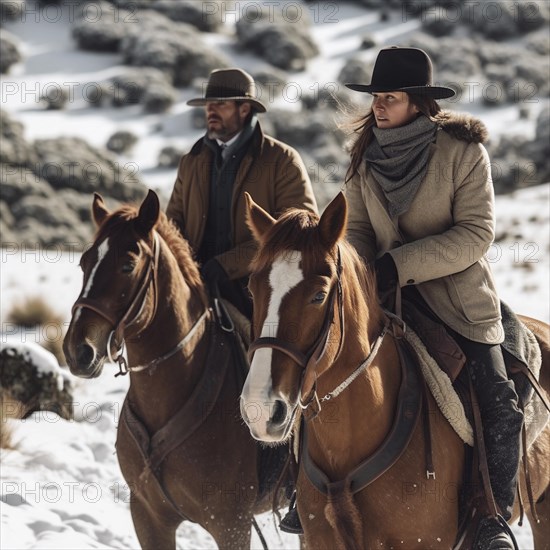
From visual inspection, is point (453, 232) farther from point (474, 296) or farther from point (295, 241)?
point (295, 241)

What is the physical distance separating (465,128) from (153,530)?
8.55 ft

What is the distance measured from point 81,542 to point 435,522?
3.10 m

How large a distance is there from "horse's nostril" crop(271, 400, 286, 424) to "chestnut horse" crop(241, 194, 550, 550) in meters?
0.02

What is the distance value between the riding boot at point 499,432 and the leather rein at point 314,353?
68cm

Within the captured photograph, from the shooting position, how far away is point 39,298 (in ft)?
35.9

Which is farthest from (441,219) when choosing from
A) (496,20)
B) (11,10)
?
(496,20)

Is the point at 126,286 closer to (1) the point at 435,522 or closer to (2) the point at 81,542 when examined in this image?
(1) the point at 435,522

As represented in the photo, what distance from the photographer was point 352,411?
11.2 ft

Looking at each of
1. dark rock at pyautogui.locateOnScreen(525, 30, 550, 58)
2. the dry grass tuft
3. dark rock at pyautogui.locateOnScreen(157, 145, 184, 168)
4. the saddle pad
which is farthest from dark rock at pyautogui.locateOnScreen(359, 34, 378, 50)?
the saddle pad

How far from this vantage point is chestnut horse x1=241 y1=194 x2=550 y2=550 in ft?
9.68

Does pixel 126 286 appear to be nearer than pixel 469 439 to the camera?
No

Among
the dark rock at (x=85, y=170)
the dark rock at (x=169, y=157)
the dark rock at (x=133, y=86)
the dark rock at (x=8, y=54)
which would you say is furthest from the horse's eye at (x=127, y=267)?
the dark rock at (x=8, y=54)

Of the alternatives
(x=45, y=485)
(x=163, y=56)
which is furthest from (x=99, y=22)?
(x=45, y=485)

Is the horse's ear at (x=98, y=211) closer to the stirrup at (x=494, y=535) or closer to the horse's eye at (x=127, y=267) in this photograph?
the horse's eye at (x=127, y=267)
